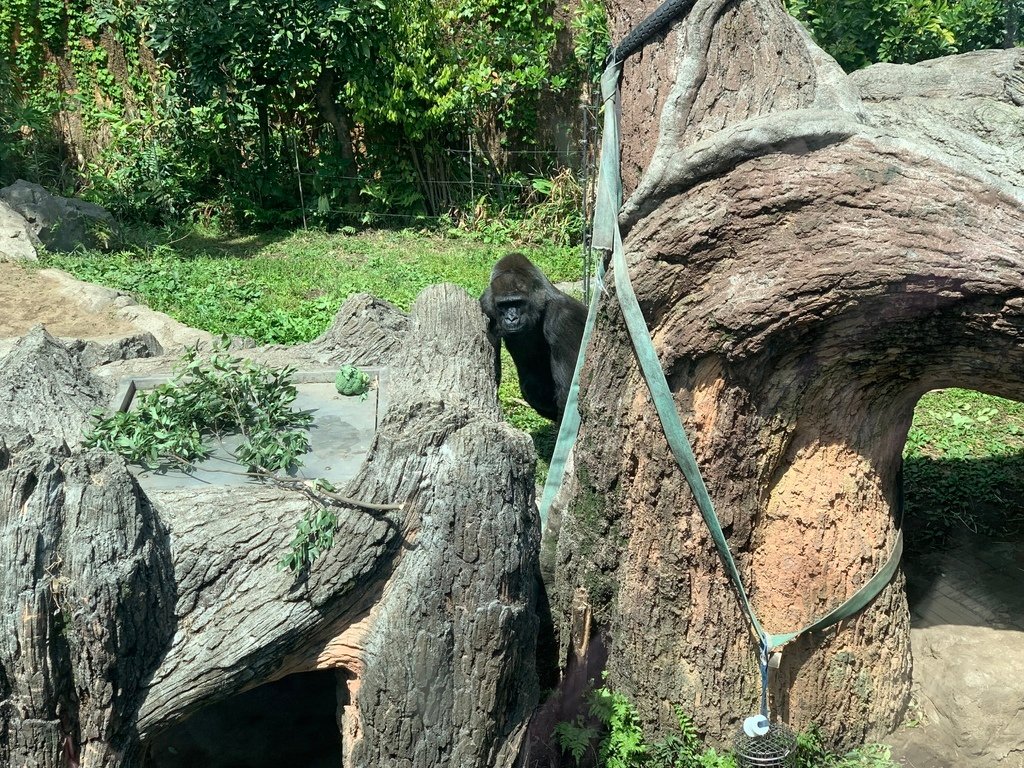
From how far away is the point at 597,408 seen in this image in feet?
13.6

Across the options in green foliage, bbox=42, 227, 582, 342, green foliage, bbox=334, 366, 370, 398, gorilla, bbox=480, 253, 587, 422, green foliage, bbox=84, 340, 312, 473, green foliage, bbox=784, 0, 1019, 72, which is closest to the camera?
green foliage, bbox=84, 340, 312, 473

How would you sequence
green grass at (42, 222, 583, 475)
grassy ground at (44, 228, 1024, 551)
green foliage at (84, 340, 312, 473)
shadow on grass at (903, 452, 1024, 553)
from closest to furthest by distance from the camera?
green foliage at (84, 340, 312, 473) → shadow on grass at (903, 452, 1024, 553) → grassy ground at (44, 228, 1024, 551) → green grass at (42, 222, 583, 475)

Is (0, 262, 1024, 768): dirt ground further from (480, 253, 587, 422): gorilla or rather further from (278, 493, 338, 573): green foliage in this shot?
(480, 253, 587, 422): gorilla

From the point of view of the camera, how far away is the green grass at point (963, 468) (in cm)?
539

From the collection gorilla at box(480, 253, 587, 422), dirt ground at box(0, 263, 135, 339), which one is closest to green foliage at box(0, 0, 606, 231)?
dirt ground at box(0, 263, 135, 339)

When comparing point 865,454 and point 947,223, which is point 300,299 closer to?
point 865,454

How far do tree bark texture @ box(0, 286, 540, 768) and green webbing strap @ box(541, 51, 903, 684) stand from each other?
0.56 m

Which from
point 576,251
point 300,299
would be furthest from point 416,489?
point 576,251

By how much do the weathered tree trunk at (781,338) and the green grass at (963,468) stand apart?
137 cm

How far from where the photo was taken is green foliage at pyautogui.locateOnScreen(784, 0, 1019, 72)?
28.4ft

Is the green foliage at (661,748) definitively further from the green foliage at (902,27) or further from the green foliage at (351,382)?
the green foliage at (902,27)

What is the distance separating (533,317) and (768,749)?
3.41m

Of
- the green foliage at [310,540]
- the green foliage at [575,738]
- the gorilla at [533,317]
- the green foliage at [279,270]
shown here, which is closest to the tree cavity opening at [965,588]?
the green foliage at [575,738]

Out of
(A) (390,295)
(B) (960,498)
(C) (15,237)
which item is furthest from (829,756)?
(C) (15,237)
